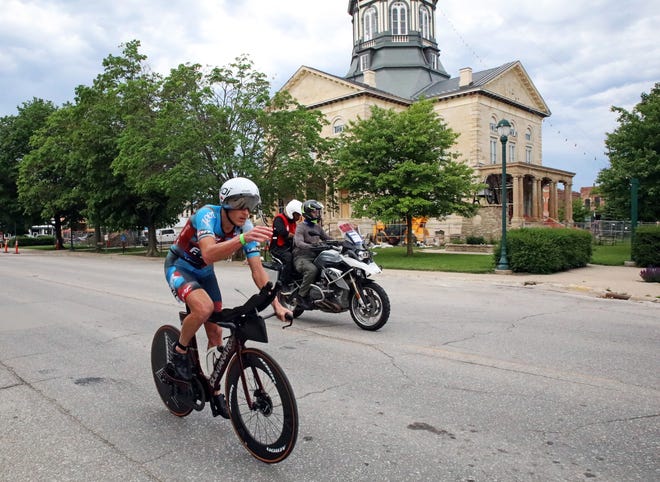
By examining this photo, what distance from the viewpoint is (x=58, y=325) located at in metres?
8.93

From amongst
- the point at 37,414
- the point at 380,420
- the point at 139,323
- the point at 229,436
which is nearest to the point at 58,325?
the point at 139,323

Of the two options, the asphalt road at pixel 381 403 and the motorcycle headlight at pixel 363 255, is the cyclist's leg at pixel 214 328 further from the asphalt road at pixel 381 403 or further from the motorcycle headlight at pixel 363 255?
the motorcycle headlight at pixel 363 255

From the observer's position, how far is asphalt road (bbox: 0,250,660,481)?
3.54 m

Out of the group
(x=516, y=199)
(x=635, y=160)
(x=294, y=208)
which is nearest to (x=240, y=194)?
(x=294, y=208)

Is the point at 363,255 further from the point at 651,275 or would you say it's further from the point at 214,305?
the point at 651,275

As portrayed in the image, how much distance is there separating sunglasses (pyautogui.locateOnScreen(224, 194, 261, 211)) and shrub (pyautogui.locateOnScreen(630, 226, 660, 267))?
17.7 m

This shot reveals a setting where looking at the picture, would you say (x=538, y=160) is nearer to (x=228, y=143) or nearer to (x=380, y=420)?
(x=228, y=143)

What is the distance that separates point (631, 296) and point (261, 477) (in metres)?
10.9

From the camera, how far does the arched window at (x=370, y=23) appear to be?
64688 millimetres

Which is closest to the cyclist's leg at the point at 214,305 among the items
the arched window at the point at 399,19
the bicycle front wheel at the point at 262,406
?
the bicycle front wheel at the point at 262,406

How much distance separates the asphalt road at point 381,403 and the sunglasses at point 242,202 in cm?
172

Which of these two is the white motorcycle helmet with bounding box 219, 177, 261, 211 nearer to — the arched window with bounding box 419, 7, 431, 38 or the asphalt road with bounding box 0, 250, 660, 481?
the asphalt road with bounding box 0, 250, 660, 481

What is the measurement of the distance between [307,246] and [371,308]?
142 centimetres

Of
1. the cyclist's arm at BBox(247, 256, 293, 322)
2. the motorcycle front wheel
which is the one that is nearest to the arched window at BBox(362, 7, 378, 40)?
the motorcycle front wheel
